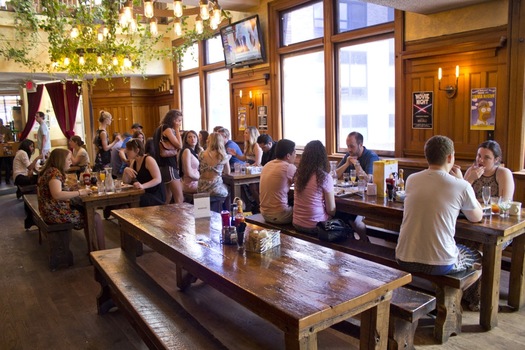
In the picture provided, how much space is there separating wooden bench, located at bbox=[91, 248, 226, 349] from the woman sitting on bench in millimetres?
1225

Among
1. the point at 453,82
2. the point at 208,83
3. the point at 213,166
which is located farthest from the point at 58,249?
the point at 208,83

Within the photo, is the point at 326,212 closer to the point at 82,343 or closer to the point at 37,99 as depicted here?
the point at 82,343

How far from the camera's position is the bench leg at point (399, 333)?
2.50 meters

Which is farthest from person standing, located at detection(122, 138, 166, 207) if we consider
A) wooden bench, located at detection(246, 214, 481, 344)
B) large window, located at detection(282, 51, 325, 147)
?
large window, located at detection(282, 51, 325, 147)

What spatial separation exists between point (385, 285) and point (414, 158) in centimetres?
384

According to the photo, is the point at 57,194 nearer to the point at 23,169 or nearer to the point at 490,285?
the point at 490,285

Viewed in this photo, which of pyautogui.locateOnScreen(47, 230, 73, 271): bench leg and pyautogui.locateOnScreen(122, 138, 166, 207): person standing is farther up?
pyautogui.locateOnScreen(122, 138, 166, 207): person standing

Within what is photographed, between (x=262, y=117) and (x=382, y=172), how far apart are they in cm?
463

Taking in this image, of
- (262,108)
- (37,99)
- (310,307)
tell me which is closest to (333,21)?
(262,108)

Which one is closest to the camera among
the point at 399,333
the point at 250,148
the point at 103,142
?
the point at 399,333

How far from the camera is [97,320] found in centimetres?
344

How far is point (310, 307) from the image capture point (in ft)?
5.68

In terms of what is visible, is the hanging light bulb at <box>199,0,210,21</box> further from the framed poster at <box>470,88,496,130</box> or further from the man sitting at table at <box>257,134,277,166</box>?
the framed poster at <box>470,88,496,130</box>

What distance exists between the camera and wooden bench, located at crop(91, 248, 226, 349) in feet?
7.47
